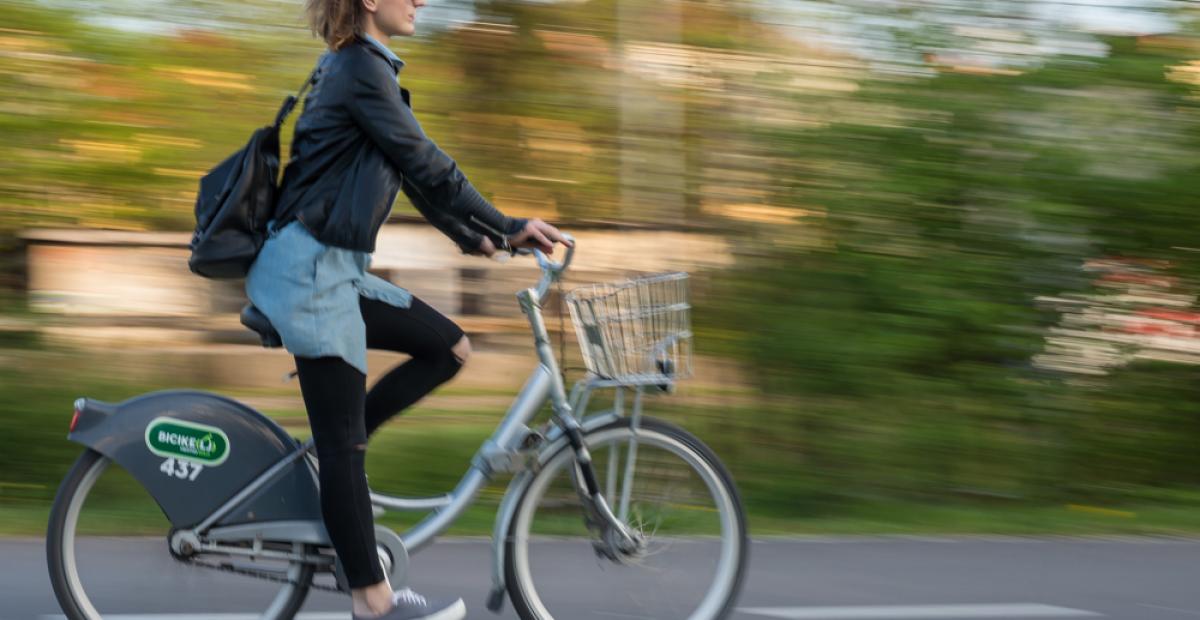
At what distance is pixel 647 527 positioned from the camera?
371cm

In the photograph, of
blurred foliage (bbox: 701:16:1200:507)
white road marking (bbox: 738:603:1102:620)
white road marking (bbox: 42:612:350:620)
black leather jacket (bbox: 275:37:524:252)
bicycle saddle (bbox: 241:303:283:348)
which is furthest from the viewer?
blurred foliage (bbox: 701:16:1200:507)

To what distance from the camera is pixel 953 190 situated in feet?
21.4

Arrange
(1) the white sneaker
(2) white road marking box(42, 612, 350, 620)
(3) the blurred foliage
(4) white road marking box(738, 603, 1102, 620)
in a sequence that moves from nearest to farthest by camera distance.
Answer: (1) the white sneaker, (2) white road marking box(42, 612, 350, 620), (4) white road marking box(738, 603, 1102, 620), (3) the blurred foliage

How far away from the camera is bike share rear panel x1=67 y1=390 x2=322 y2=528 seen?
353cm

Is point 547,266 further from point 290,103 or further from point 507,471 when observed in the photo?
point 290,103

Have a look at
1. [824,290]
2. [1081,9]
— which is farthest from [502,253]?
[1081,9]

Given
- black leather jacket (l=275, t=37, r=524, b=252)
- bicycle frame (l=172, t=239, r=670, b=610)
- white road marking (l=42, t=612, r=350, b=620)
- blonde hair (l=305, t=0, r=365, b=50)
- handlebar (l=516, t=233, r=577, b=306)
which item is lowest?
white road marking (l=42, t=612, r=350, b=620)

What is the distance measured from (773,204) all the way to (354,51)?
3.58 metres

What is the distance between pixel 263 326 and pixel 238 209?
0.94 ft

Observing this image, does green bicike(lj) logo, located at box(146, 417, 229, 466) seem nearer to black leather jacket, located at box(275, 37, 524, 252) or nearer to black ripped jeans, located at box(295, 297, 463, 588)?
black ripped jeans, located at box(295, 297, 463, 588)

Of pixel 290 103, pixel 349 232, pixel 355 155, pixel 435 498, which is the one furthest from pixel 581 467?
pixel 290 103

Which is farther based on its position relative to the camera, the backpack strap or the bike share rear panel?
the bike share rear panel

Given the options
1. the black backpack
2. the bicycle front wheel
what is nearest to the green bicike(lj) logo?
the black backpack

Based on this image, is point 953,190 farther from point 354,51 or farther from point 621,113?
point 354,51
